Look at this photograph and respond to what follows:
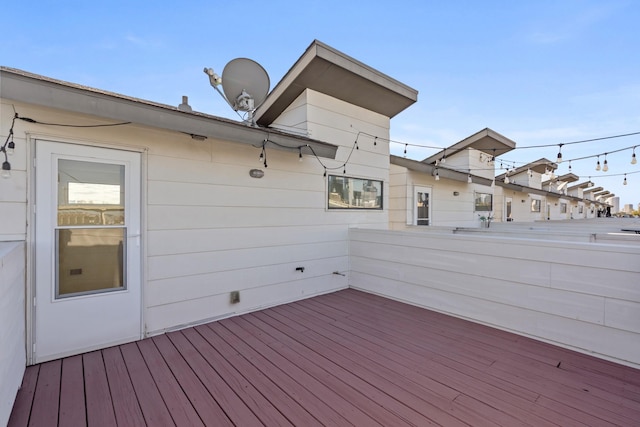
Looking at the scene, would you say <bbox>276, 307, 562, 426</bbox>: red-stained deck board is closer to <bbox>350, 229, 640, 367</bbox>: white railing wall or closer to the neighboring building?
<bbox>350, 229, 640, 367</bbox>: white railing wall

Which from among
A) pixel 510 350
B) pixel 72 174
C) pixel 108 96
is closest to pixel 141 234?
pixel 72 174

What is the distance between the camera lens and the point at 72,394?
1.92 metres

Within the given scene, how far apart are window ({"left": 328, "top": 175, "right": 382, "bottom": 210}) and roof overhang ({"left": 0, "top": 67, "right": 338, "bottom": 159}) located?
1.67 meters

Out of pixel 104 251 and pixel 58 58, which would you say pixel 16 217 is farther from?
pixel 58 58

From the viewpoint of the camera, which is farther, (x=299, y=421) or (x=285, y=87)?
(x=285, y=87)

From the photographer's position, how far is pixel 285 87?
170 inches

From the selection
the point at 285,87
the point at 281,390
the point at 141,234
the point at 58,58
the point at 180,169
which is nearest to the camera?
the point at 281,390

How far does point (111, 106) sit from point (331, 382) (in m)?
2.70

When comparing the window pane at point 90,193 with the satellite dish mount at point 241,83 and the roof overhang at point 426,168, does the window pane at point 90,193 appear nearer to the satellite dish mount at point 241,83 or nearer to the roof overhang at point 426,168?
the satellite dish mount at point 241,83

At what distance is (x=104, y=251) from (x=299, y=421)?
229 centimetres

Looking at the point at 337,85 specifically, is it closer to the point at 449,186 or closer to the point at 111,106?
the point at 111,106

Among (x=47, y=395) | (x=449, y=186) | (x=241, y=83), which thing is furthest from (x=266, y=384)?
(x=449, y=186)

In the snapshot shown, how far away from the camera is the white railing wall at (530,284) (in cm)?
233

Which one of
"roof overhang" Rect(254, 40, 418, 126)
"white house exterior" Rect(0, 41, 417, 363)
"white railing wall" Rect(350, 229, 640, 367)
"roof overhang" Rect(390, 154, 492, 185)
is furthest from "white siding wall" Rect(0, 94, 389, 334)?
"roof overhang" Rect(390, 154, 492, 185)
